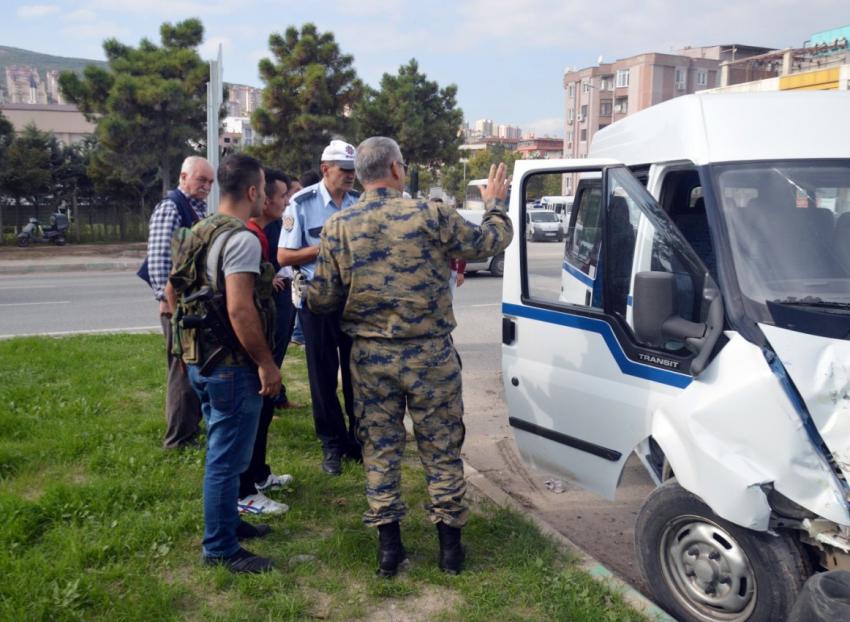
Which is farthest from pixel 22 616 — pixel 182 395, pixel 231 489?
→ pixel 182 395

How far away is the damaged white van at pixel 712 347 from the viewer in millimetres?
2508

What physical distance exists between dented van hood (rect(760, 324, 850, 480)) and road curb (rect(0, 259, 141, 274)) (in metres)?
19.0

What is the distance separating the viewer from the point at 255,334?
10.0ft

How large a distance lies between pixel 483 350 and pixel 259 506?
5.22 metres

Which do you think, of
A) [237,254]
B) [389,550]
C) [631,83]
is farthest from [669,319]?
[631,83]

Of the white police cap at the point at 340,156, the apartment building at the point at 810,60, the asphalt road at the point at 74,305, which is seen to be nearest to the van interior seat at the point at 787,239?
the white police cap at the point at 340,156

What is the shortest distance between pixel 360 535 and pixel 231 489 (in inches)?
28.5

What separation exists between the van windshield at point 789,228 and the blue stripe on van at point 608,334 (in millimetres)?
455

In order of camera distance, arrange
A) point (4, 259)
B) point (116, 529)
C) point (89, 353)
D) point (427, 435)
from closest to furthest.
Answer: point (427, 435)
point (116, 529)
point (89, 353)
point (4, 259)

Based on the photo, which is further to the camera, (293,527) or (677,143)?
(293,527)

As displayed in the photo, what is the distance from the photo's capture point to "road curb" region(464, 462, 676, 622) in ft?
9.86

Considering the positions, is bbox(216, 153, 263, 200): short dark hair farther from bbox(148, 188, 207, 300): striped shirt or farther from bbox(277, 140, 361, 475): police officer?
bbox(148, 188, 207, 300): striped shirt

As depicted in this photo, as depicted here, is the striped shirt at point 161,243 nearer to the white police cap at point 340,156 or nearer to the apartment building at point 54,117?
the white police cap at point 340,156

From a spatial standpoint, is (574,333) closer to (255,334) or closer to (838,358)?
(838,358)
